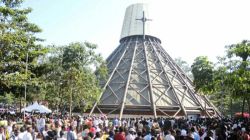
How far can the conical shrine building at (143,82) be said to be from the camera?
1778 inches

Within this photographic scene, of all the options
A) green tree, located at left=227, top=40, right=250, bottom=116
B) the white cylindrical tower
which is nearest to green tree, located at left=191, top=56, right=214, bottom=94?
green tree, located at left=227, top=40, right=250, bottom=116

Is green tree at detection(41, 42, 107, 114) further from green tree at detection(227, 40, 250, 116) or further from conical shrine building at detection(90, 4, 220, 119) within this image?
green tree at detection(227, 40, 250, 116)

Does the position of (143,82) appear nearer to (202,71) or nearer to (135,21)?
(202,71)

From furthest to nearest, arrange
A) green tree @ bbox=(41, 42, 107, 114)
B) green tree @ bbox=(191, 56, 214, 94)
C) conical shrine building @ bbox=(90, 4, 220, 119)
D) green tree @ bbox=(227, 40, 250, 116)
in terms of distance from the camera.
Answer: conical shrine building @ bbox=(90, 4, 220, 119), green tree @ bbox=(191, 56, 214, 94), green tree @ bbox=(41, 42, 107, 114), green tree @ bbox=(227, 40, 250, 116)

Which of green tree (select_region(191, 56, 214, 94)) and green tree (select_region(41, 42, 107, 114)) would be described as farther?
green tree (select_region(191, 56, 214, 94))

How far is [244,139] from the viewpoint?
14.4 metres

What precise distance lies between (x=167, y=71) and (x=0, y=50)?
33635 mm

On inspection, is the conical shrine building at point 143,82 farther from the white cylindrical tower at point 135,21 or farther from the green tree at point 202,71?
the green tree at point 202,71

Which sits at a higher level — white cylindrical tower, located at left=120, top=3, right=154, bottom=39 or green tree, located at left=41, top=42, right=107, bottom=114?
white cylindrical tower, located at left=120, top=3, right=154, bottom=39

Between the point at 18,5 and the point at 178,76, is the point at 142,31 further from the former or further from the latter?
the point at 18,5

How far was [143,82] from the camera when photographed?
161 feet

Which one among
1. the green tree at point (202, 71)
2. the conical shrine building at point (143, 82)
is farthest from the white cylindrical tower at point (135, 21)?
the green tree at point (202, 71)

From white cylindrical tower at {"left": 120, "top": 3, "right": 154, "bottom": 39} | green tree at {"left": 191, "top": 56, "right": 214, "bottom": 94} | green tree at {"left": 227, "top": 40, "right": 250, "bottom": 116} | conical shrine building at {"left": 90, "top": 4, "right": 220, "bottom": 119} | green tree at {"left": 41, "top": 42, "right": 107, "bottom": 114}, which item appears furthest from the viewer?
white cylindrical tower at {"left": 120, "top": 3, "right": 154, "bottom": 39}

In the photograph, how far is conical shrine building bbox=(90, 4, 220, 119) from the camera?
148ft
